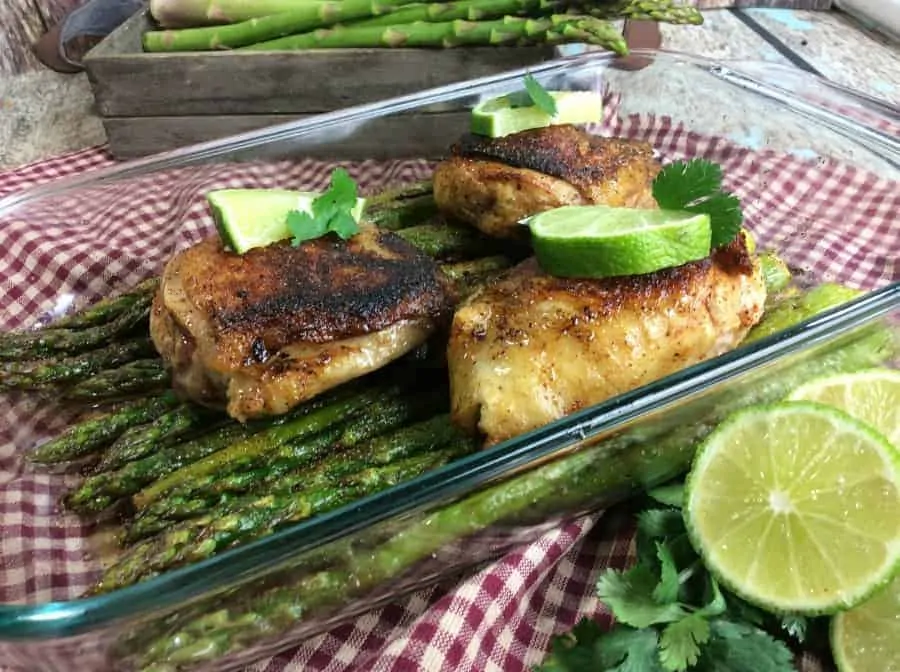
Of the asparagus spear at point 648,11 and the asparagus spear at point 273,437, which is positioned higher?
the asparagus spear at point 648,11

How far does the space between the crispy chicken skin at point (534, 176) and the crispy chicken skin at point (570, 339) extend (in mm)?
355

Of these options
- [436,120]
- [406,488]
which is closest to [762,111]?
[436,120]

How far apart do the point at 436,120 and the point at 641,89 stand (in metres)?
0.66

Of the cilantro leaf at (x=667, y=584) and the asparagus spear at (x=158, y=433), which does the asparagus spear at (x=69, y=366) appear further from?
the cilantro leaf at (x=667, y=584)

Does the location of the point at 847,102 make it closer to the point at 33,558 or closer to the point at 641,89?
the point at 641,89

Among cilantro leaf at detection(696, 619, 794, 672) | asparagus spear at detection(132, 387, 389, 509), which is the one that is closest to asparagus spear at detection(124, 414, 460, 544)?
asparagus spear at detection(132, 387, 389, 509)

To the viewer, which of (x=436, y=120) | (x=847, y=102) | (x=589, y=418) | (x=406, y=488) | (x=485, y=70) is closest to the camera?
(x=406, y=488)

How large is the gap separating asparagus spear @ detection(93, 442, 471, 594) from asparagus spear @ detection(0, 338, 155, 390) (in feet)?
1.83

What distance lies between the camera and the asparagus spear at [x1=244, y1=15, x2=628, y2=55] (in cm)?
282

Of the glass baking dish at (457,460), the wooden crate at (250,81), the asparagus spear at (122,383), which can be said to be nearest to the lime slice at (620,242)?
the glass baking dish at (457,460)

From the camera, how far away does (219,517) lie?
A: 153 centimetres

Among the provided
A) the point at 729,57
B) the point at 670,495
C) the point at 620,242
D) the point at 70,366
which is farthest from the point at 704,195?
the point at 729,57

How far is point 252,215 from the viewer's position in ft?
6.06

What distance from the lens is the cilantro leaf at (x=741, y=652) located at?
4.67 ft
